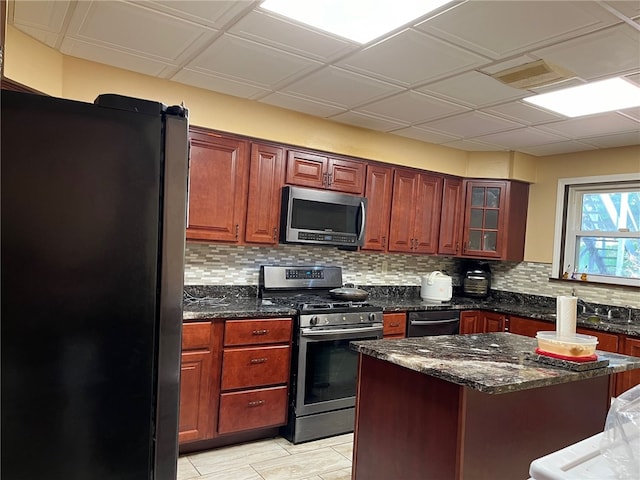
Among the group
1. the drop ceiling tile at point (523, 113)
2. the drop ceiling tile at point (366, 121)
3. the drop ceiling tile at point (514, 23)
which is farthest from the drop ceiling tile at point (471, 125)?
the drop ceiling tile at point (514, 23)

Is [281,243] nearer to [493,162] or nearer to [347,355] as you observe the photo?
[347,355]

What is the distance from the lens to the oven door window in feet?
10.6

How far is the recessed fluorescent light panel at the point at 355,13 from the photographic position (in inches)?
76.4

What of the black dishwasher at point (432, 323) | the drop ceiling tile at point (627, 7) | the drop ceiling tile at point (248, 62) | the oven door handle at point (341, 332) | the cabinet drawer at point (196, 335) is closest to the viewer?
the drop ceiling tile at point (627, 7)

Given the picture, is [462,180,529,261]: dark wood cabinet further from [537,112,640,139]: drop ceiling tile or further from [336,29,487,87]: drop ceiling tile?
[336,29,487,87]: drop ceiling tile

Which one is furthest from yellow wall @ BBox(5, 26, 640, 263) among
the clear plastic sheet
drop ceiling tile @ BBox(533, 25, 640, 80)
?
the clear plastic sheet

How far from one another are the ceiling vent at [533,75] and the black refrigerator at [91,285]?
6.90 feet

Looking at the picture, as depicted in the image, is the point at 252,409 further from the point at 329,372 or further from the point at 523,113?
the point at 523,113

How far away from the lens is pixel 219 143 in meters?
3.24

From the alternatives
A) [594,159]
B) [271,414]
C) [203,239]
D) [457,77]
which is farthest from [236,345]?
[594,159]

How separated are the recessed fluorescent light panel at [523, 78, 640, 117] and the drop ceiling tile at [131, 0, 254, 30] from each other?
1.93 m

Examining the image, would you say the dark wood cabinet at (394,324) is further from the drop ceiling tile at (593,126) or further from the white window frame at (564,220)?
the drop ceiling tile at (593,126)

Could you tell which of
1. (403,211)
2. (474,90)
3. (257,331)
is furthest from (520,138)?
(257,331)

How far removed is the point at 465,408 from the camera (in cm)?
175
